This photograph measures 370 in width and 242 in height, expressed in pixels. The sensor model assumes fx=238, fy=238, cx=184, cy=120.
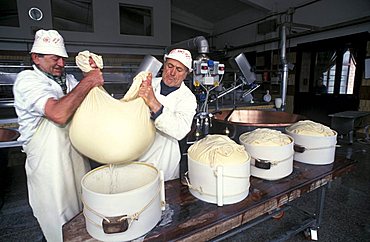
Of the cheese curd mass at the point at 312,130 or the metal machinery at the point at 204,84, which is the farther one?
the metal machinery at the point at 204,84

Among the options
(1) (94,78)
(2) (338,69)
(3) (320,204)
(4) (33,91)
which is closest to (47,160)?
(4) (33,91)

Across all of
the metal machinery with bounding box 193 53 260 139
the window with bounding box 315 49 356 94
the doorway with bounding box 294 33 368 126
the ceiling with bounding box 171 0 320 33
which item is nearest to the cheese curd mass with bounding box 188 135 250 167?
the metal machinery with bounding box 193 53 260 139

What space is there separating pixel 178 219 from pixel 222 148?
13.3 inches

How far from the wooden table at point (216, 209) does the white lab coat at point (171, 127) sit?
239mm

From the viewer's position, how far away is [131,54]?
735 cm

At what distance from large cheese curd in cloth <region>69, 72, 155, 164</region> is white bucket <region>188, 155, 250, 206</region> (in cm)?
28

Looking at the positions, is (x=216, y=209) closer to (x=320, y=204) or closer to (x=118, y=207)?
(x=118, y=207)

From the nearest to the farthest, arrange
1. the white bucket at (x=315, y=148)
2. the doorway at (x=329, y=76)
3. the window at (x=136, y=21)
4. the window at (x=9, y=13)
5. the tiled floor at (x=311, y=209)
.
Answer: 1. the white bucket at (x=315, y=148)
2. the tiled floor at (x=311, y=209)
3. the doorway at (x=329, y=76)
4. the window at (x=9, y=13)
5. the window at (x=136, y=21)

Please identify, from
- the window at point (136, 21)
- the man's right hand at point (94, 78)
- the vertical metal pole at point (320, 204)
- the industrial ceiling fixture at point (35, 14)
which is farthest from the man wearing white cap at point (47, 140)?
the window at point (136, 21)

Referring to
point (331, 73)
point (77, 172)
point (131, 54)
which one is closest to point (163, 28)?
point (131, 54)

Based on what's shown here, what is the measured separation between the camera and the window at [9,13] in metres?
6.12

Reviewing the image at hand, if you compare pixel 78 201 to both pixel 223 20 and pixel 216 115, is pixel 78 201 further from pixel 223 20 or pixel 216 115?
pixel 223 20

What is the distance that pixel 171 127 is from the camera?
43.3 inches

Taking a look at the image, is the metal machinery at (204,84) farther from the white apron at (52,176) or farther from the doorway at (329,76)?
the doorway at (329,76)
